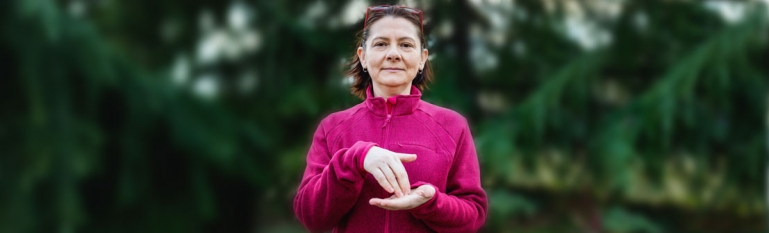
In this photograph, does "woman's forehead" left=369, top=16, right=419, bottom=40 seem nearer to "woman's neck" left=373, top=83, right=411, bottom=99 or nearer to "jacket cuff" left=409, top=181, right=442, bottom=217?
"woman's neck" left=373, top=83, right=411, bottom=99

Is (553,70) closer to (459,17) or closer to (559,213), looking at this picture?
(559,213)

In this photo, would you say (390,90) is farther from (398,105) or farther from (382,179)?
(382,179)

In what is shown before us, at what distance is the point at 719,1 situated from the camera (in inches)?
132

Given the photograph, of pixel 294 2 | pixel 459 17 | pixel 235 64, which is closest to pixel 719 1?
pixel 459 17

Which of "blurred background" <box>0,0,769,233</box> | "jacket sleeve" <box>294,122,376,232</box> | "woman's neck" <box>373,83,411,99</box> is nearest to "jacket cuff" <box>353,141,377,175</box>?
"jacket sleeve" <box>294,122,376,232</box>

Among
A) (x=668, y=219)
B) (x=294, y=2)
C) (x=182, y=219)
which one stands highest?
(x=294, y=2)

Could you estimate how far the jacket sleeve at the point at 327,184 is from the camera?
33.4 inches

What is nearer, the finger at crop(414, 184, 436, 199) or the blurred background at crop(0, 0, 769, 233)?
the finger at crop(414, 184, 436, 199)

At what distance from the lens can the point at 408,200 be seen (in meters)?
0.83

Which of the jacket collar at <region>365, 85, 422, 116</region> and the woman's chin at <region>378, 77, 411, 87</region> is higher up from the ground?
the woman's chin at <region>378, 77, 411, 87</region>

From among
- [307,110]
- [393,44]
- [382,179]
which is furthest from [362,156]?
[307,110]

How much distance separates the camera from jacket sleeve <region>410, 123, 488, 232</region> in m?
0.86

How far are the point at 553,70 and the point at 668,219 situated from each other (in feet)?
3.30

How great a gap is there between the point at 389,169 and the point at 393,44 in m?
0.15
